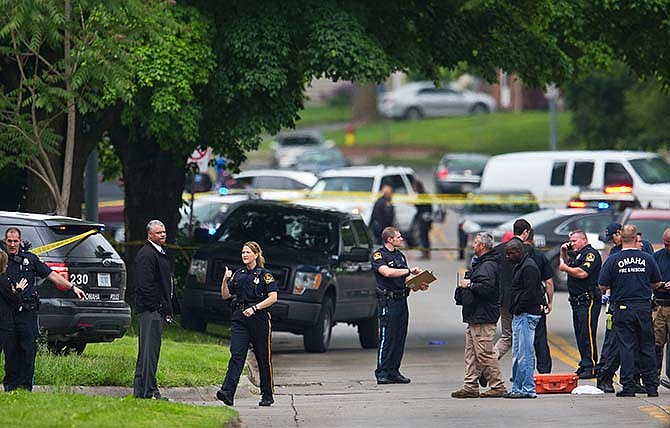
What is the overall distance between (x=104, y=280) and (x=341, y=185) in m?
21.8

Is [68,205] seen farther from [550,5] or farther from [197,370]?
[550,5]

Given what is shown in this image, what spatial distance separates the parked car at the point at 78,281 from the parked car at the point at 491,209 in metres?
19.9

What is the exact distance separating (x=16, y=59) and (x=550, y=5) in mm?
7321

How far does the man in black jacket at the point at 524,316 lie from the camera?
15.9 m

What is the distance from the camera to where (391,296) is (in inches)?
682

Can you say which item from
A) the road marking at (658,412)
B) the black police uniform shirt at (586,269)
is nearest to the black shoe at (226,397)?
the road marking at (658,412)

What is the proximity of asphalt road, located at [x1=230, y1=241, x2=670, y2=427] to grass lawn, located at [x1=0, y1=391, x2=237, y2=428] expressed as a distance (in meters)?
0.71

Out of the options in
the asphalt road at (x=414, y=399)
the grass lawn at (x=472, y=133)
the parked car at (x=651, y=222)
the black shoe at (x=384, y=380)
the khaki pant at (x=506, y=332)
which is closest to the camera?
the asphalt road at (x=414, y=399)

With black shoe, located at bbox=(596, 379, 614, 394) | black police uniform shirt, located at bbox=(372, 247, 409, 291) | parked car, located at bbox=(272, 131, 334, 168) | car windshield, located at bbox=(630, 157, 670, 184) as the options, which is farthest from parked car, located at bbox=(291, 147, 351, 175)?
black shoe, located at bbox=(596, 379, 614, 394)

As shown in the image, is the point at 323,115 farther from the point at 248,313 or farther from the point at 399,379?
the point at 248,313

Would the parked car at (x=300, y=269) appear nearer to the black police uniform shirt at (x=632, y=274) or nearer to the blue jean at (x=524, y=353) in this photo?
the blue jean at (x=524, y=353)

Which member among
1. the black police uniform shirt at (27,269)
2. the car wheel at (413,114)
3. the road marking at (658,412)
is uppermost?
the black police uniform shirt at (27,269)

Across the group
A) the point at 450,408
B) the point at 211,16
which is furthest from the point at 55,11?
the point at 450,408

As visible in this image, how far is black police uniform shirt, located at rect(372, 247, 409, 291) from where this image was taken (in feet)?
56.6
